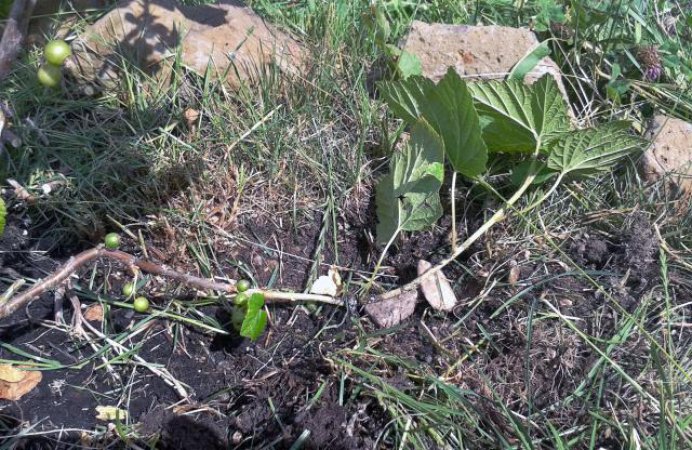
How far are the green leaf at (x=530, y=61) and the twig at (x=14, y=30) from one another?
174 cm

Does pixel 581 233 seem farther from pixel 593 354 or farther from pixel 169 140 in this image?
pixel 169 140

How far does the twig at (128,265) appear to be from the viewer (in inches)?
60.9

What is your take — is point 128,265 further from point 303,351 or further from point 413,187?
point 413,187

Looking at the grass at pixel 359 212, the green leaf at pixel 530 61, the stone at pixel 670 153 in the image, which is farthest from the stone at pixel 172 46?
the stone at pixel 670 153

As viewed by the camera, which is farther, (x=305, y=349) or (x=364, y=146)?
(x=364, y=146)

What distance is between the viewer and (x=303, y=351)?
1.84 metres

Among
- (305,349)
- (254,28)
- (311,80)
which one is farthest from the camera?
(254,28)

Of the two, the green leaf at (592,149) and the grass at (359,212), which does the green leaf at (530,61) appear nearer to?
the grass at (359,212)

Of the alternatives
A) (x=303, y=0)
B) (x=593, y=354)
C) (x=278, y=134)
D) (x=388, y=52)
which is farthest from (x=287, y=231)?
(x=303, y=0)

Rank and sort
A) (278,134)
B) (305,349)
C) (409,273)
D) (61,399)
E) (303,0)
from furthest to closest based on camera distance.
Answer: (303,0)
(278,134)
(409,273)
(305,349)
(61,399)

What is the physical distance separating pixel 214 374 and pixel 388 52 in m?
1.28

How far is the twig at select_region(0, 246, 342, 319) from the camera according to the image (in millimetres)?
1548

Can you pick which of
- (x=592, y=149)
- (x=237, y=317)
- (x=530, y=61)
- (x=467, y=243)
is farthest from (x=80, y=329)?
(x=530, y=61)

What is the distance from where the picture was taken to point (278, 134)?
2.20 m
